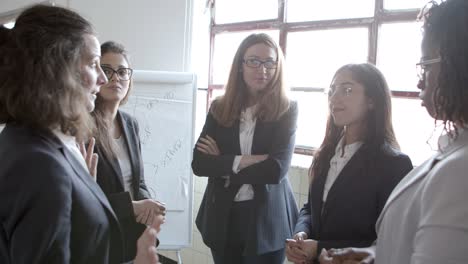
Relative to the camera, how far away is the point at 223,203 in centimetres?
193

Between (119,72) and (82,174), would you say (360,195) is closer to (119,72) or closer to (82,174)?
(82,174)

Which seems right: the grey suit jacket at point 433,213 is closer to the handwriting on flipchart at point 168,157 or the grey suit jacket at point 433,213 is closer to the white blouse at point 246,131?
the white blouse at point 246,131

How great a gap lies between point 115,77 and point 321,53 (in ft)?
5.82

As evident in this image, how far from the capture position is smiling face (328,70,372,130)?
1.61 metres

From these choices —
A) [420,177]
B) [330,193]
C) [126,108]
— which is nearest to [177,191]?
[126,108]

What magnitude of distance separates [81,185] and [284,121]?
1.22m

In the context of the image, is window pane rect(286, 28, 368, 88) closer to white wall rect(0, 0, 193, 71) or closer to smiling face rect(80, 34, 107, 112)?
white wall rect(0, 0, 193, 71)

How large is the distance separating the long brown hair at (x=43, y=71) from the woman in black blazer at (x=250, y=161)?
1.03 meters

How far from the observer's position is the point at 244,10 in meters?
3.58

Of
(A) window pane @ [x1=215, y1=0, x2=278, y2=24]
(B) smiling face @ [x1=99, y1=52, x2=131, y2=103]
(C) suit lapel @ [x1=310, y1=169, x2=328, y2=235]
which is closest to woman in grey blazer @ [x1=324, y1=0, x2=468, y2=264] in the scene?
(C) suit lapel @ [x1=310, y1=169, x2=328, y2=235]

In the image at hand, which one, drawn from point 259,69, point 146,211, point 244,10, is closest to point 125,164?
point 146,211

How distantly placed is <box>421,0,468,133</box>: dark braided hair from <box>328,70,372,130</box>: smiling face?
71 centimetres

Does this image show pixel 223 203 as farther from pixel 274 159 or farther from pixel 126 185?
pixel 126 185

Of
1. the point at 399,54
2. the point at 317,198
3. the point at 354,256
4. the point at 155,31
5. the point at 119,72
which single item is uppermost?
the point at 155,31
